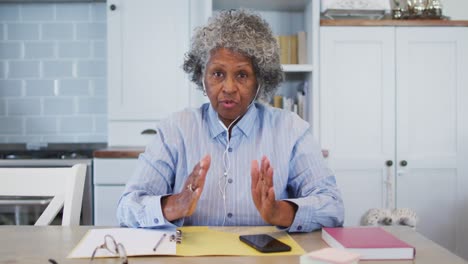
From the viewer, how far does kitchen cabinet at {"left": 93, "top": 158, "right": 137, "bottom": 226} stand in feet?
9.12

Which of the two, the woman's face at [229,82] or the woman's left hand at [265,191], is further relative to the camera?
the woman's face at [229,82]

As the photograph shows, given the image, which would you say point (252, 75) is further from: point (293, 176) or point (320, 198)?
point (320, 198)

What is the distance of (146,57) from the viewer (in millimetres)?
3109

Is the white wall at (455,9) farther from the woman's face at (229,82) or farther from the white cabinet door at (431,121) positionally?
the woman's face at (229,82)

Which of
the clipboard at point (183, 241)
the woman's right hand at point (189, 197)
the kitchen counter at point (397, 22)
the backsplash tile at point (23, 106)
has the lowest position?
the clipboard at point (183, 241)

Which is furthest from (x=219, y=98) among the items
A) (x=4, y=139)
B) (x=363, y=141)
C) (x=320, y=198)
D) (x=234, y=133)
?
(x=4, y=139)

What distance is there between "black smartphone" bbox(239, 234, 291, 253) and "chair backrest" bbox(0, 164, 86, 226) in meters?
0.52

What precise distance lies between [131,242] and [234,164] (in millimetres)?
487

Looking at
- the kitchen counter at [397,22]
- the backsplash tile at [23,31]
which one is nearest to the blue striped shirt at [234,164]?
the kitchen counter at [397,22]

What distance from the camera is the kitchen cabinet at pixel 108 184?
9.12 ft

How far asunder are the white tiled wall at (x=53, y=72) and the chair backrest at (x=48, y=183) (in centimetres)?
191

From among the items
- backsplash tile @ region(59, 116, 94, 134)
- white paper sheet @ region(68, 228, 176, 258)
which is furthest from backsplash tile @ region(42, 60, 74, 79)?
Result: white paper sheet @ region(68, 228, 176, 258)

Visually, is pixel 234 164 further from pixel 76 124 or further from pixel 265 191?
pixel 76 124

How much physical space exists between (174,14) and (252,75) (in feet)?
5.32
